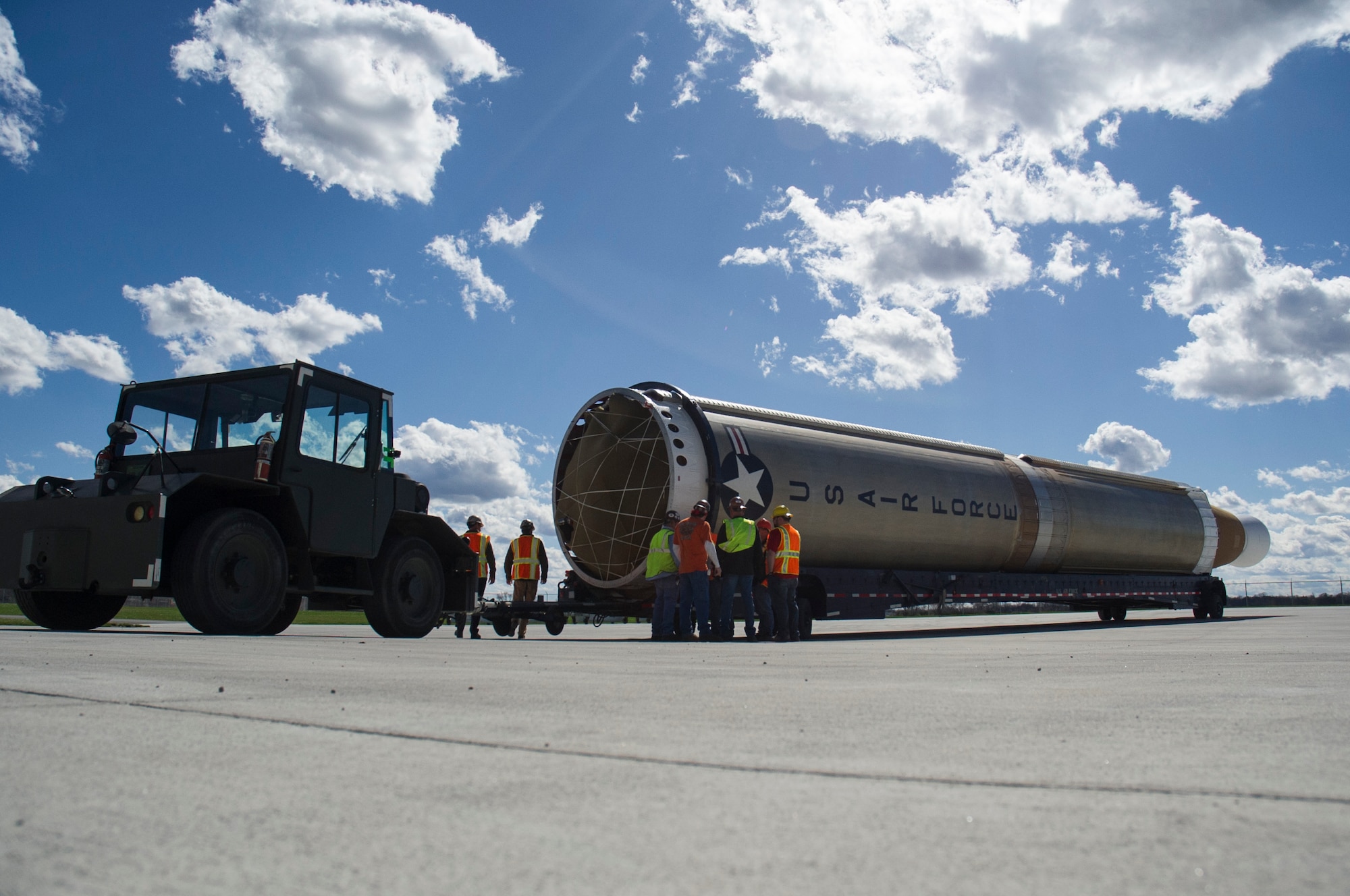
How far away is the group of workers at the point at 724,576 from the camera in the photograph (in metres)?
11.5

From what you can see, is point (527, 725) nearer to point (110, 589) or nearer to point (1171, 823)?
point (1171, 823)

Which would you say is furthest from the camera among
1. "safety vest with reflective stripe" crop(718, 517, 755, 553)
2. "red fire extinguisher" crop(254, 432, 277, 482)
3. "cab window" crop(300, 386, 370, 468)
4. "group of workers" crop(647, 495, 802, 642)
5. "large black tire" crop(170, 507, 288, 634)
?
"safety vest with reflective stripe" crop(718, 517, 755, 553)

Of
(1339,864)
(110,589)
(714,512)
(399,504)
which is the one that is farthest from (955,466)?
(1339,864)

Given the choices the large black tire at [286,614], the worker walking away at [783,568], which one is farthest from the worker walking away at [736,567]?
the large black tire at [286,614]

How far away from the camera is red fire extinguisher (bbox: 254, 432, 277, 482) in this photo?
900 centimetres

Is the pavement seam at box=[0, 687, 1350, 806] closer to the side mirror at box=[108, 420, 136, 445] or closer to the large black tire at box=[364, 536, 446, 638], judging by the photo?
the large black tire at box=[364, 536, 446, 638]

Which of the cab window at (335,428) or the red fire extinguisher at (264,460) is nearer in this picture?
the red fire extinguisher at (264,460)

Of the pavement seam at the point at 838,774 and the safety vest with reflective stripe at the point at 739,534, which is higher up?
the safety vest with reflective stripe at the point at 739,534

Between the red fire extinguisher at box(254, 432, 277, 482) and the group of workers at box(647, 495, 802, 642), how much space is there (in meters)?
4.66

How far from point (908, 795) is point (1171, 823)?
1.67 ft

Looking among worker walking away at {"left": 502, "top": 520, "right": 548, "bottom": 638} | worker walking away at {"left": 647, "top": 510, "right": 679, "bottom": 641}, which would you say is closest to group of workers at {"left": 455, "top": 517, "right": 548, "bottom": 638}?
worker walking away at {"left": 502, "top": 520, "right": 548, "bottom": 638}

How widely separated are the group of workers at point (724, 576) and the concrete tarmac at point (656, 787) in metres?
6.74

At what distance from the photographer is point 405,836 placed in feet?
5.75

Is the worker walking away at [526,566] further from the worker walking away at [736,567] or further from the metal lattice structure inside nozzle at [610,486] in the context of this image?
the worker walking away at [736,567]
